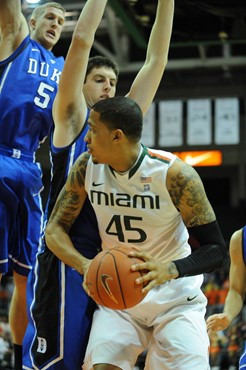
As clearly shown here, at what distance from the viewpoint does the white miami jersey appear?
3709 mm

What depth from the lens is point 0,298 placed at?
61.9 feet

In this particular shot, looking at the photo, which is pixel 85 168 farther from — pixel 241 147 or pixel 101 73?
pixel 241 147

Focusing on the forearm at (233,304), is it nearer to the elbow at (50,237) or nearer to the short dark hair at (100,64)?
the elbow at (50,237)

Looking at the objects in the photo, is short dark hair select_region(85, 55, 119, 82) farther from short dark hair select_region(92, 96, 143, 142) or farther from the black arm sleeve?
the black arm sleeve

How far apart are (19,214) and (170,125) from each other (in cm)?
1713

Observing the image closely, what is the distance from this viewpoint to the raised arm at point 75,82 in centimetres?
399

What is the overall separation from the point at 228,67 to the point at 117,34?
4992 millimetres

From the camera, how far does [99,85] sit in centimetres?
440

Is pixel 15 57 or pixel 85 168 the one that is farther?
pixel 15 57

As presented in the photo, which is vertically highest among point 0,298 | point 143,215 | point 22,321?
point 143,215

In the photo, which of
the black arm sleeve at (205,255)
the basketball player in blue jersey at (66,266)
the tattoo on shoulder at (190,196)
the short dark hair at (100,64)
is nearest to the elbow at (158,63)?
the short dark hair at (100,64)

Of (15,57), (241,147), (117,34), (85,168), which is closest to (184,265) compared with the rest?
(85,168)

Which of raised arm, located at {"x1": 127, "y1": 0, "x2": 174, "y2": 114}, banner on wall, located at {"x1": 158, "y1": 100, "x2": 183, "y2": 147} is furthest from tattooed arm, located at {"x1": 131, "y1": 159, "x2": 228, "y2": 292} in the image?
banner on wall, located at {"x1": 158, "y1": 100, "x2": 183, "y2": 147}

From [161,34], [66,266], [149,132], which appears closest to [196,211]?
[66,266]
